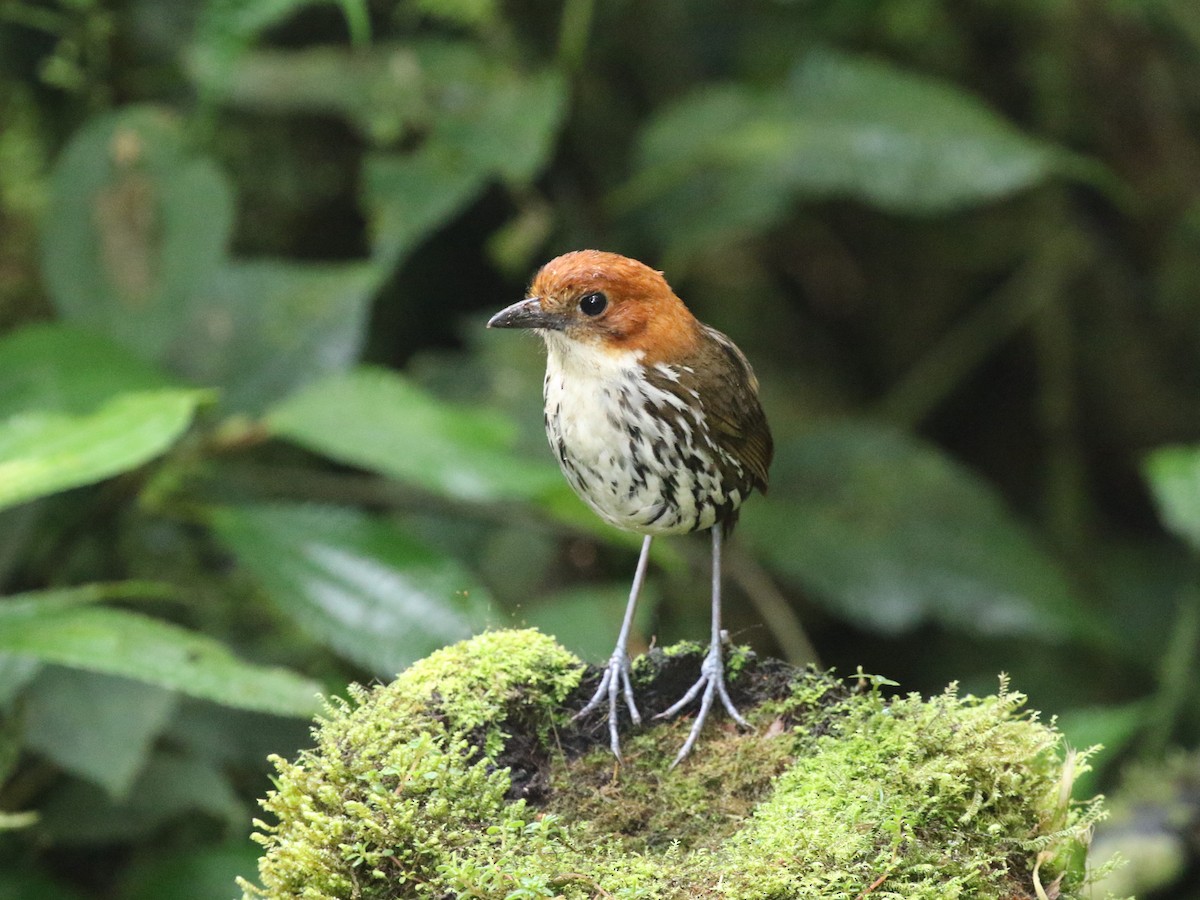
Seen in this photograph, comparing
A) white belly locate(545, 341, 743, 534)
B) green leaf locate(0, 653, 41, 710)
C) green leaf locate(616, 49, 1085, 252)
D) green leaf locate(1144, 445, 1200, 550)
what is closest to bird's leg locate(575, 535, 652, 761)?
white belly locate(545, 341, 743, 534)

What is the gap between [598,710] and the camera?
2303 millimetres

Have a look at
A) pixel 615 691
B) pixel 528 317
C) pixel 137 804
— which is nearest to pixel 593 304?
pixel 528 317

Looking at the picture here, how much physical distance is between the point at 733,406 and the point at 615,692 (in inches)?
23.8

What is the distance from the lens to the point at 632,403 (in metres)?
2.42

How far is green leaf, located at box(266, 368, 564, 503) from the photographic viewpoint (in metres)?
3.40

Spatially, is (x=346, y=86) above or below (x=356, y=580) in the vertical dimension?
above

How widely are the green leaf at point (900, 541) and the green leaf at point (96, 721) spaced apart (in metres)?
2.14

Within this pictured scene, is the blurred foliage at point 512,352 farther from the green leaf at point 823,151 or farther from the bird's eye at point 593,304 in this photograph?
the bird's eye at point 593,304

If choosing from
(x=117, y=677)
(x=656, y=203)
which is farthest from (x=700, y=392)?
(x=656, y=203)

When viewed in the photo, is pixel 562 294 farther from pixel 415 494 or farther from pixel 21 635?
pixel 415 494

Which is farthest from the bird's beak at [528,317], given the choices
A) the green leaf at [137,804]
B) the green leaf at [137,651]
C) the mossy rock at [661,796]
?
the green leaf at [137,804]

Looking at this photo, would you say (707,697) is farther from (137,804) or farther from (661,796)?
(137,804)

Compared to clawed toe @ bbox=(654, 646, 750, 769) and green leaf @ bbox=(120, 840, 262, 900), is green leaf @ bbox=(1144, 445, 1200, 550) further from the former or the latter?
green leaf @ bbox=(120, 840, 262, 900)

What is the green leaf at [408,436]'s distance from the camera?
11.2 feet
